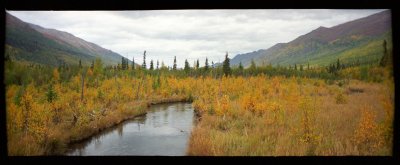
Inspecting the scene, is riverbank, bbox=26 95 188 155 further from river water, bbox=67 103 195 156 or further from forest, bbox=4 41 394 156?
river water, bbox=67 103 195 156

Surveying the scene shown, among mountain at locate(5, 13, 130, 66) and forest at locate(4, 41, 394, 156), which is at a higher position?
mountain at locate(5, 13, 130, 66)

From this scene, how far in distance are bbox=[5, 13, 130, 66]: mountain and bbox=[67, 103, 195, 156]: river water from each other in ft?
12.3

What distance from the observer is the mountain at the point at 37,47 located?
761cm

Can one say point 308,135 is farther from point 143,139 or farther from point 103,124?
point 103,124

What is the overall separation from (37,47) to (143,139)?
92519 mm

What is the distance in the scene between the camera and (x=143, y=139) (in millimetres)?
11242

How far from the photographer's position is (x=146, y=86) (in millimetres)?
26141

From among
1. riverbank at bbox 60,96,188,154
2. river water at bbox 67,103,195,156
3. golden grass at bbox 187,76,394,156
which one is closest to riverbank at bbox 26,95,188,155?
riverbank at bbox 60,96,188,154

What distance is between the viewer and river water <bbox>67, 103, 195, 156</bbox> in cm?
961

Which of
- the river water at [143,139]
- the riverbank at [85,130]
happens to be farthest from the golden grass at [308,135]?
the riverbank at [85,130]

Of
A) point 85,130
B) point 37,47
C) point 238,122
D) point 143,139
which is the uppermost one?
point 37,47

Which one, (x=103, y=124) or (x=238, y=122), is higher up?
(x=238, y=122)

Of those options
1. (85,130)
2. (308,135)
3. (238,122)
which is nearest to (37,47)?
(85,130)

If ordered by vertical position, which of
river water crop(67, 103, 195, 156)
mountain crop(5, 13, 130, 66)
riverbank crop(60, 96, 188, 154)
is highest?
mountain crop(5, 13, 130, 66)
